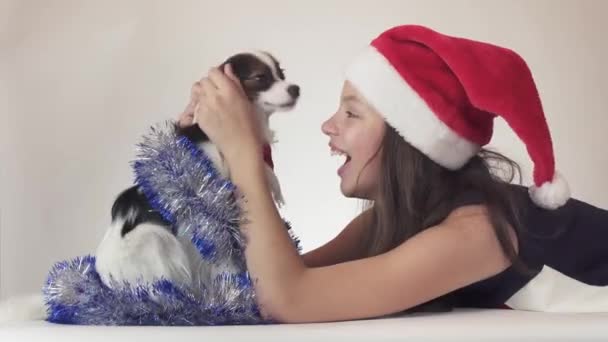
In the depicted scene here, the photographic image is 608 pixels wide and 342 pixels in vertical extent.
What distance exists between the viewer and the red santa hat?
1013 millimetres

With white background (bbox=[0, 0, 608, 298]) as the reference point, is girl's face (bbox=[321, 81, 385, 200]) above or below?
below

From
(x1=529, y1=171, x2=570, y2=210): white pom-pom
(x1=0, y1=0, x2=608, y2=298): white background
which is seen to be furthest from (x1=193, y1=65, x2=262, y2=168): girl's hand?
(x1=0, y1=0, x2=608, y2=298): white background

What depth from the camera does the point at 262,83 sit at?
3.55 ft

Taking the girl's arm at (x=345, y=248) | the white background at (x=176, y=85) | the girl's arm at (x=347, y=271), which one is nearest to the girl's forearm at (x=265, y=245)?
the girl's arm at (x=347, y=271)

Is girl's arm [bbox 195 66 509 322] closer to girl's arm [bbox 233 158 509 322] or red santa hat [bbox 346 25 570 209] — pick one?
girl's arm [bbox 233 158 509 322]

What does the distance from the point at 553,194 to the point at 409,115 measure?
0.22 meters

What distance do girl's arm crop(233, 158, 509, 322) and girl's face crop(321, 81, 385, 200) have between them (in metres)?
0.18

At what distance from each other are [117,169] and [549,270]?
1075mm

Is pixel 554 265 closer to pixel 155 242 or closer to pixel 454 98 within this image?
pixel 454 98

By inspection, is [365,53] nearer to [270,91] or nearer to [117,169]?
[270,91]

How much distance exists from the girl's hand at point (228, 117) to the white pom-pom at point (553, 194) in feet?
1.26

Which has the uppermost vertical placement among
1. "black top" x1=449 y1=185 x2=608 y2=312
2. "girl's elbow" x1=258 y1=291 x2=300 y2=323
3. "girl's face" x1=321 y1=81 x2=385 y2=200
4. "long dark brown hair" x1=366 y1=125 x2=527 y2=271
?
"girl's face" x1=321 y1=81 x2=385 y2=200

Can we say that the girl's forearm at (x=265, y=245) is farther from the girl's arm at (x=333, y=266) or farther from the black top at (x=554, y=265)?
the black top at (x=554, y=265)

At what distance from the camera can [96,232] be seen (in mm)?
1813
